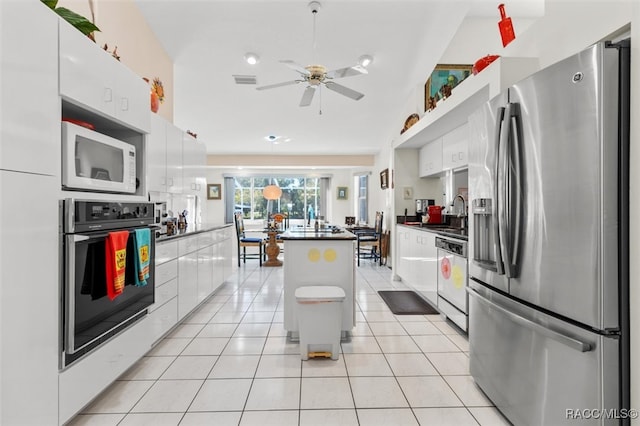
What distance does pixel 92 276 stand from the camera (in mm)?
1629

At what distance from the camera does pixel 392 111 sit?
5.45 meters

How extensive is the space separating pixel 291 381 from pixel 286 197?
757cm

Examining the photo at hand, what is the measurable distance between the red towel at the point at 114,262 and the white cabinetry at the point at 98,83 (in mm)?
706

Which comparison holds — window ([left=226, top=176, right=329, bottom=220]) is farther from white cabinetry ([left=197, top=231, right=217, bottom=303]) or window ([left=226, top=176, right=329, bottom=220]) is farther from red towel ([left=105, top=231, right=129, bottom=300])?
red towel ([left=105, top=231, right=129, bottom=300])

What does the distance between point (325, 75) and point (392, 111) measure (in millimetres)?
2775

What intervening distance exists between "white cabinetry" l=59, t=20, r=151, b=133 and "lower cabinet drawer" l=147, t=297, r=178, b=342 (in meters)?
1.35

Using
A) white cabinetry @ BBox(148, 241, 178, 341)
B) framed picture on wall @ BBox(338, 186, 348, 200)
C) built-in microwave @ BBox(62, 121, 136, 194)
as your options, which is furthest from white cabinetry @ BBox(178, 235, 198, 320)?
framed picture on wall @ BBox(338, 186, 348, 200)

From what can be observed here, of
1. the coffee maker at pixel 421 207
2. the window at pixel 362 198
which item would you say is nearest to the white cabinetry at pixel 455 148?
the coffee maker at pixel 421 207

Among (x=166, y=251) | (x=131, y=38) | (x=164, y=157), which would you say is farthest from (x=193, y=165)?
(x=166, y=251)

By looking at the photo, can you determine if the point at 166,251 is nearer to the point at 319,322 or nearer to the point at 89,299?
the point at 89,299

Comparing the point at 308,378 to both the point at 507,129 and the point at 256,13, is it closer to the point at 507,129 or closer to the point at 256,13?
the point at 507,129

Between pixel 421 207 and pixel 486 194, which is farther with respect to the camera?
pixel 421 207

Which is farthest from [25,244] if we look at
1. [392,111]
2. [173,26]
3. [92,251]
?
[392,111]

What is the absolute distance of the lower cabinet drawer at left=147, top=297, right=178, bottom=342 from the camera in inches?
91.0
